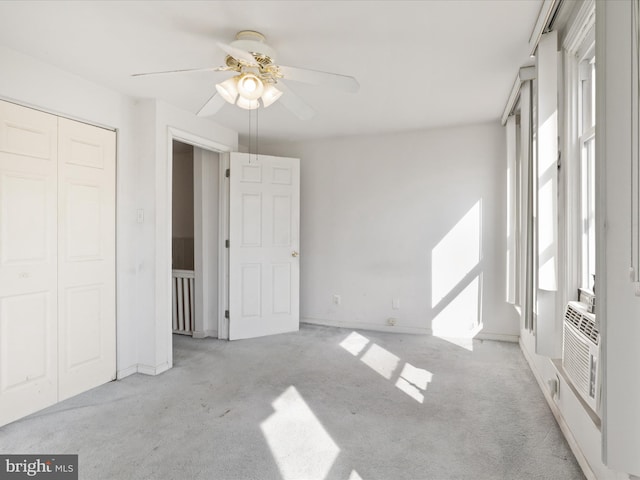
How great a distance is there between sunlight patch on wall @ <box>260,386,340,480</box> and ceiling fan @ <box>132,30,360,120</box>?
6.62ft

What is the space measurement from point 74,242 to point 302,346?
2.34 meters

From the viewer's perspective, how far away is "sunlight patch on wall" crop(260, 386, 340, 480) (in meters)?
1.85

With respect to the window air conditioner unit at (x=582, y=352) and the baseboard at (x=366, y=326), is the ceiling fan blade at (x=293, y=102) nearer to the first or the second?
the window air conditioner unit at (x=582, y=352)

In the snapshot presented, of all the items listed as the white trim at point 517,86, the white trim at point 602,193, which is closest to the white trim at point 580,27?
the white trim at point 517,86

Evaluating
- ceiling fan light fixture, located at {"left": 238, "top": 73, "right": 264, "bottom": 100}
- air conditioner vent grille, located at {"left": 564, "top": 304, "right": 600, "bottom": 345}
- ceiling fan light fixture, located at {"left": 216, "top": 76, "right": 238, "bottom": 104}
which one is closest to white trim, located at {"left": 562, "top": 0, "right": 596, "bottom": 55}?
air conditioner vent grille, located at {"left": 564, "top": 304, "right": 600, "bottom": 345}

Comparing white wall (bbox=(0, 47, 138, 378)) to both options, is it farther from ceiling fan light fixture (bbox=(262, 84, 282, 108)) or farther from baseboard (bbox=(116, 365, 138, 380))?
ceiling fan light fixture (bbox=(262, 84, 282, 108))

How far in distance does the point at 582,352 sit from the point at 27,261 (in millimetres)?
3338

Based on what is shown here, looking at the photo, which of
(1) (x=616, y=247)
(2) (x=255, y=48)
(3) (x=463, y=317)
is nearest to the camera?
(1) (x=616, y=247)

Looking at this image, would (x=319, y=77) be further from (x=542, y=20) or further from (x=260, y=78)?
(x=542, y=20)

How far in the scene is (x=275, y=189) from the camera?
14.5 feet

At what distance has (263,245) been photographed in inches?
171

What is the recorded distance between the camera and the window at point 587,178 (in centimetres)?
200

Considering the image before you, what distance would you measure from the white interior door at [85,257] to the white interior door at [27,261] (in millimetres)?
71

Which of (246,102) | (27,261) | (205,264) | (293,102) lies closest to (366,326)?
(205,264)
